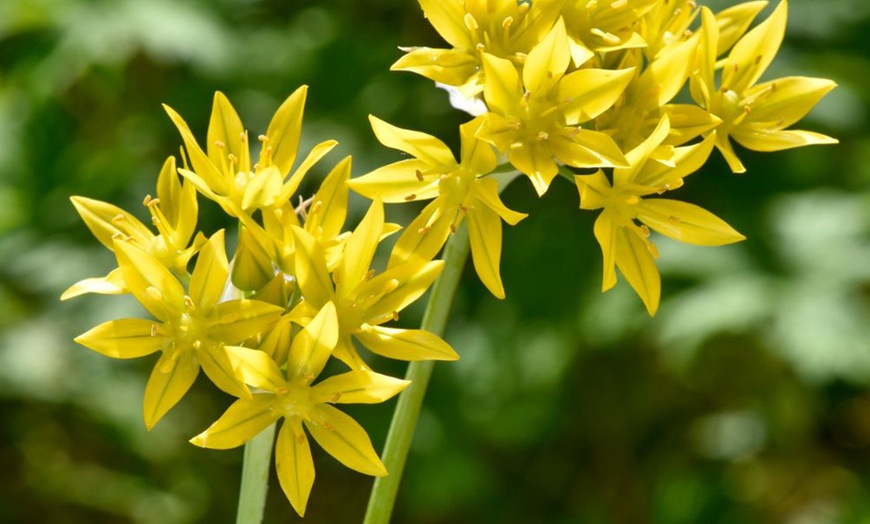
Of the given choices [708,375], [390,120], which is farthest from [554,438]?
[390,120]

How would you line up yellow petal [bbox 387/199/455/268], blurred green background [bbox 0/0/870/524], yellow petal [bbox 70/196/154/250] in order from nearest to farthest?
yellow petal [bbox 387/199/455/268]
yellow petal [bbox 70/196/154/250]
blurred green background [bbox 0/0/870/524]

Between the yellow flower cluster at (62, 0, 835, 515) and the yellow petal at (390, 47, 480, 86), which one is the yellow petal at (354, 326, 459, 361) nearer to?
the yellow flower cluster at (62, 0, 835, 515)

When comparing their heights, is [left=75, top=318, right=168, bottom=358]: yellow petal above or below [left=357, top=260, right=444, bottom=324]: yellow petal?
below

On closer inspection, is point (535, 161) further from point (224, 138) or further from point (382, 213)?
point (224, 138)

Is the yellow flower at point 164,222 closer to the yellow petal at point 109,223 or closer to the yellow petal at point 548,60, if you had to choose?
the yellow petal at point 109,223

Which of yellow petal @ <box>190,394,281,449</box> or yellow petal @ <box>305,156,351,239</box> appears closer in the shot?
yellow petal @ <box>190,394,281,449</box>

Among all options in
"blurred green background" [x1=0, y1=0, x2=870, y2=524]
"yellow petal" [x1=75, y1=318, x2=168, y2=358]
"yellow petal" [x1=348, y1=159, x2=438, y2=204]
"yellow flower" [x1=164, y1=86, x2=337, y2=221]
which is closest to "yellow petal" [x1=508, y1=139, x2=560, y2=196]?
"yellow petal" [x1=348, y1=159, x2=438, y2=204]
